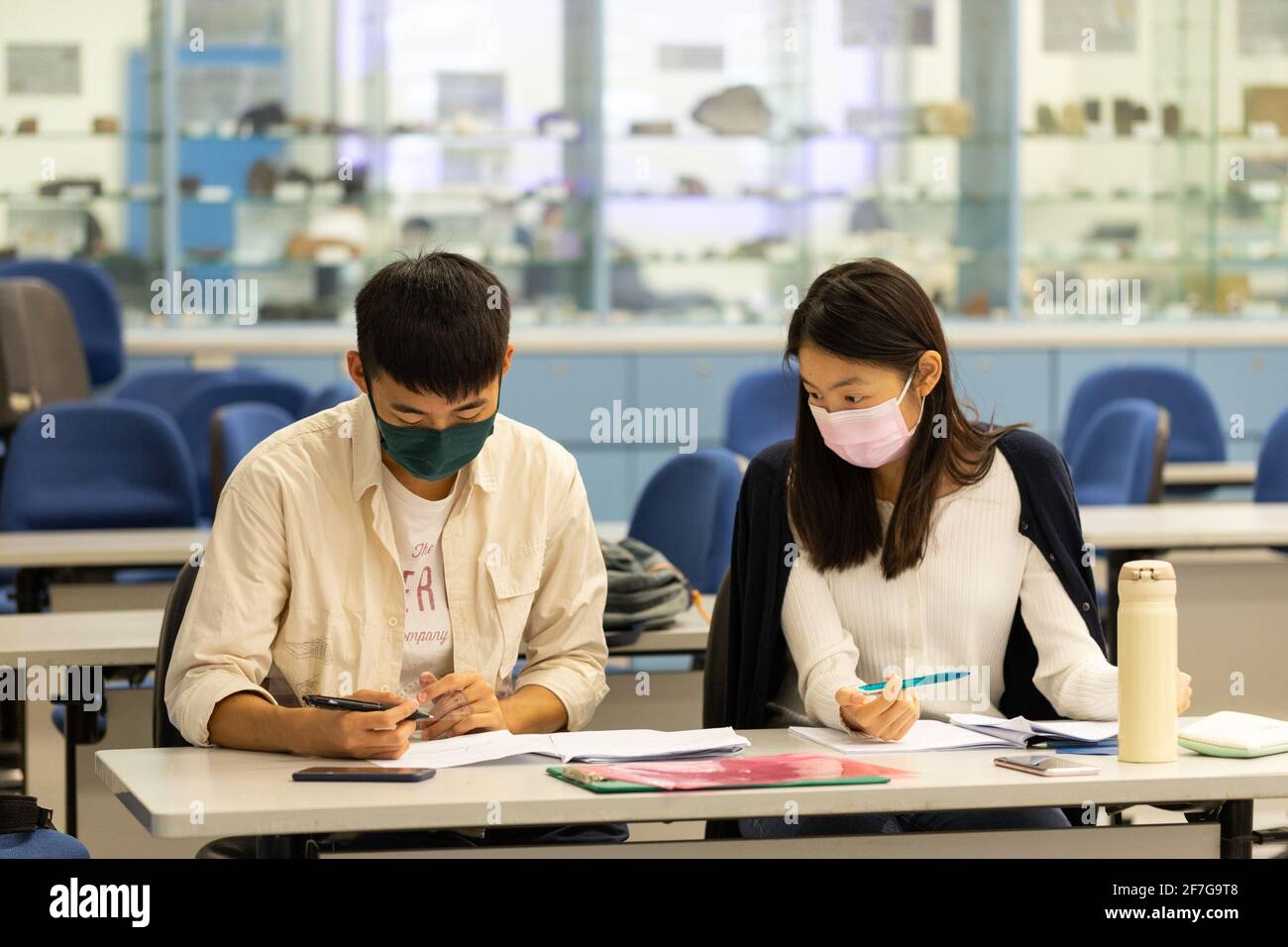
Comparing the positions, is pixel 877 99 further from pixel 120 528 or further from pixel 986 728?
pixel 986 728

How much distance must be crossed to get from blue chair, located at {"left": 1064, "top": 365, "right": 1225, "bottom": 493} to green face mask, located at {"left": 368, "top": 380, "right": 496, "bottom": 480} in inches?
189

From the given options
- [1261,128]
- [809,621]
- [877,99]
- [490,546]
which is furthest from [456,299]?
[1261,128]

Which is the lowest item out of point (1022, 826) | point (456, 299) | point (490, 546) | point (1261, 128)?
point (1022, 826)

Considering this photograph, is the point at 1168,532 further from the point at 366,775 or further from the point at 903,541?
the point at 366,775

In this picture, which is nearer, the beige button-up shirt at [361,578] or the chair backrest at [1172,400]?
the beige button-up shirt at [361,578]

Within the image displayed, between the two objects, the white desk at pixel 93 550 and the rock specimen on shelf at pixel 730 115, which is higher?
the rock specimen on shelf at pixel 730 115

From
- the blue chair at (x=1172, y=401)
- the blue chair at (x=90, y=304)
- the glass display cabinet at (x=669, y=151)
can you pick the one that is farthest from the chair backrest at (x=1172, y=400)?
the blue chair at (x=90, y=304)

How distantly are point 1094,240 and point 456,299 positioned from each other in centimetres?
661

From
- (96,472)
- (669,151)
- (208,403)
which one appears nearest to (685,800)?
(96,472)

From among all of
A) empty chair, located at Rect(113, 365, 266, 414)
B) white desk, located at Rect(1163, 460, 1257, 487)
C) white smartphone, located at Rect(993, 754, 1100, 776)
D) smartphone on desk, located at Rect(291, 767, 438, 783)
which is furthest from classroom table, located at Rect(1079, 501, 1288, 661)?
empty chair, located at Rect(113, 365, 266, 414)

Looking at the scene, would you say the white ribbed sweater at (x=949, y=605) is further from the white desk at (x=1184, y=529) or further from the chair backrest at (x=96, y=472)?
the chair backrest at (x=96, y=472)

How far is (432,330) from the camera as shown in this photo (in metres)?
2.23

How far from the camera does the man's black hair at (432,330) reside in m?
2.24
